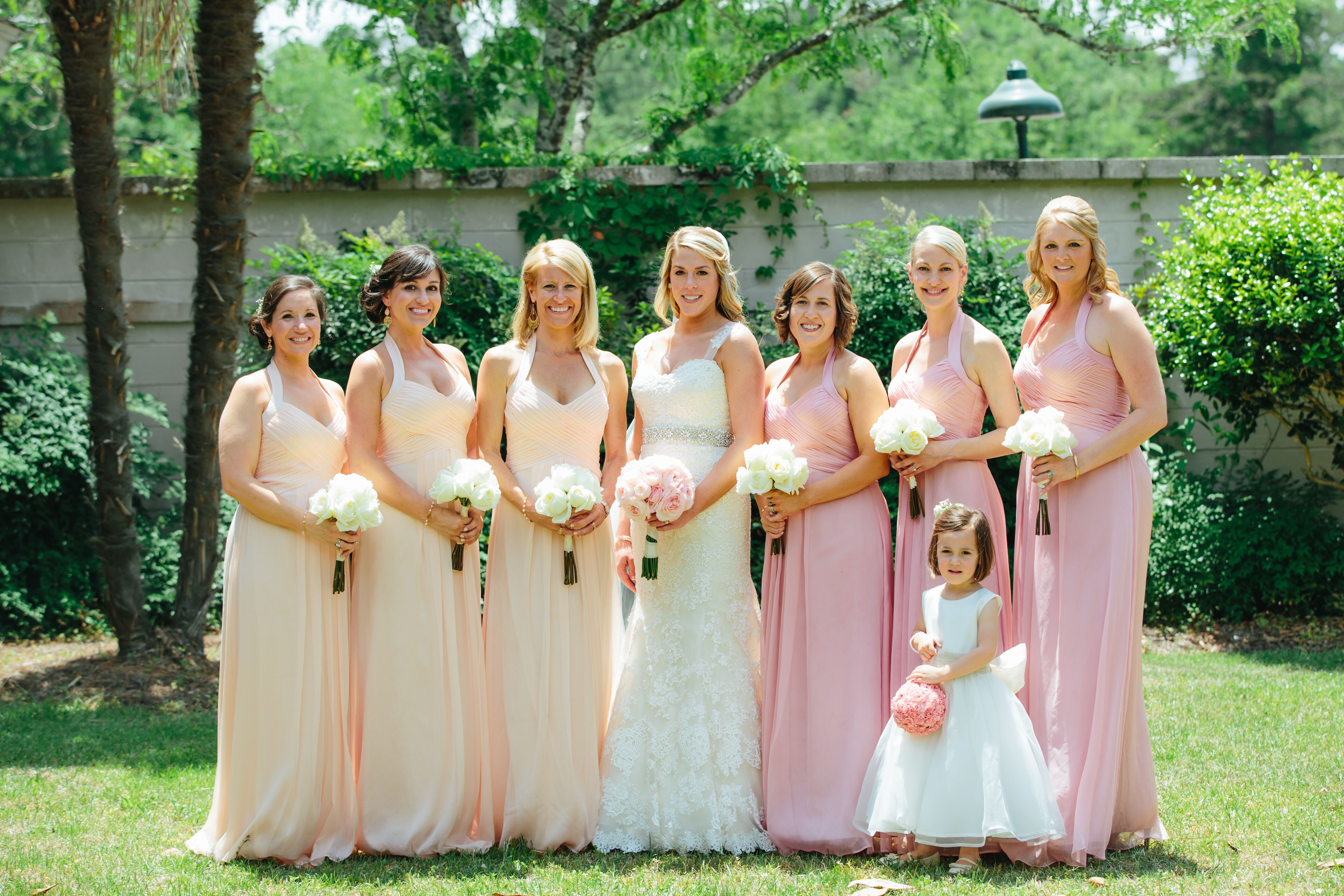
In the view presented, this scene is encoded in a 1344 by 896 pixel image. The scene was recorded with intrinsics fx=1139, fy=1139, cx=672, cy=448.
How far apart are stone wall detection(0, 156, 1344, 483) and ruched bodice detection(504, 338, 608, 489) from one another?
514 cm

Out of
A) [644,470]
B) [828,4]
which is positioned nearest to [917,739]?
[644,470]

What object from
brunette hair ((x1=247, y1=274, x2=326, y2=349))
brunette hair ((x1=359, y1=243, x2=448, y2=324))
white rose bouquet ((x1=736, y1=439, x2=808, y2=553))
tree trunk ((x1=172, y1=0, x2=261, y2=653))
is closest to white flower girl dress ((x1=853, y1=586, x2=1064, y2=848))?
white rose bouquet ((x1=736, y1=439, x2=808, y2=553))

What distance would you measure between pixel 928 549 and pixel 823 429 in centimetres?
69

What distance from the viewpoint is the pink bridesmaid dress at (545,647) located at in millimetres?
4902

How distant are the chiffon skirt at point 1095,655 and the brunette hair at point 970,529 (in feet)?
1.35

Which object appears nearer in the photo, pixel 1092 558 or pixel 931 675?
pixel 931 675

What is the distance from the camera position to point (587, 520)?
4961mm

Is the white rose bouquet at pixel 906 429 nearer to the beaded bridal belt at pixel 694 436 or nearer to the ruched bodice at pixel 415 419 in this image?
the beaded bridal belt at pixel 694 436

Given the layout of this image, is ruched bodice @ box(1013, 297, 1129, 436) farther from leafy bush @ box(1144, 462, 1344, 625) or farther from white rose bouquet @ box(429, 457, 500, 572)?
leafy bush @ box(1144, 462, 1344, 625)

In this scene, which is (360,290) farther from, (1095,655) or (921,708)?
(1095,655)

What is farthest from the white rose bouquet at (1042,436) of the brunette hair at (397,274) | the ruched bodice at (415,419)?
the brunette hair at (397,274)

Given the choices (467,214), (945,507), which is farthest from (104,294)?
(945,507)

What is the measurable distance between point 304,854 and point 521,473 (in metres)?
1.84

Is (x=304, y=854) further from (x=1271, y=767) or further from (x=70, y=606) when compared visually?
(x=70, y=606)
